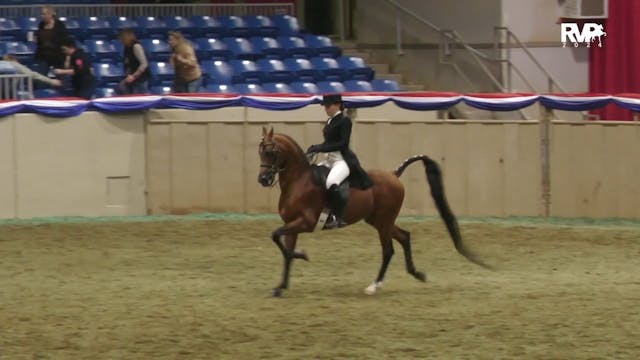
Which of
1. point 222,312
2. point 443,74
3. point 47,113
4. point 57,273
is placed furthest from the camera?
point 443,74

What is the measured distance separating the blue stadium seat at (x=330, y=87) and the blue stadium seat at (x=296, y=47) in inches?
49.6

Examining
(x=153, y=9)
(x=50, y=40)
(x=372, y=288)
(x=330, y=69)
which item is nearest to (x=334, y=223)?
(x=372, y=288)

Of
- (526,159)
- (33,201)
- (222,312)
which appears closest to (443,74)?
(526,159)

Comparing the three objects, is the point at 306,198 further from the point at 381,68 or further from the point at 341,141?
the point at 381,68

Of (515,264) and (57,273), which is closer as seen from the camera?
(57,273)

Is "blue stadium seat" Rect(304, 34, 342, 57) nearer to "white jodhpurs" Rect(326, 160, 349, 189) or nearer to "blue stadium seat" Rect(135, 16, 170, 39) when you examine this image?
"blue stadium seat" Rect(135, 16, 170, 39)

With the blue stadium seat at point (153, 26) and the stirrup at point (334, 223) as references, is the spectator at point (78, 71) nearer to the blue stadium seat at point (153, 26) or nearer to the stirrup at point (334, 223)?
the blue stadium seat at point (153, 26)

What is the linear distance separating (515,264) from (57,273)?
5652mm

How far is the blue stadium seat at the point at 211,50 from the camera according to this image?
81.1 ft

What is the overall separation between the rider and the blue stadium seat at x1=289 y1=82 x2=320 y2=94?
10.8m

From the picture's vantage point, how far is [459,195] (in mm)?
20281

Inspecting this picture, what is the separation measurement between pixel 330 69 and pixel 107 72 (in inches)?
183

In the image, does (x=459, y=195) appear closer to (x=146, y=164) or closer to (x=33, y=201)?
(x=146, y=164)

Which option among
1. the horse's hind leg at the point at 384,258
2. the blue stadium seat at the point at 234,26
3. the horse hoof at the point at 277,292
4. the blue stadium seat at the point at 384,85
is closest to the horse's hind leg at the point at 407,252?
the horse's hind leg at the point at 384,258
